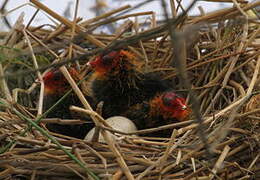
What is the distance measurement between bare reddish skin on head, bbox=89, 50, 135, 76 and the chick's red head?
0.69 feet

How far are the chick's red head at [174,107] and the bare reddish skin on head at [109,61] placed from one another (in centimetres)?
21

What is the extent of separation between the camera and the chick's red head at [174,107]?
1.46 m

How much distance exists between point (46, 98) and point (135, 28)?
0.70 meters

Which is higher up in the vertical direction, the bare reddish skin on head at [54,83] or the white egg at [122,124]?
the bare reddish skin on head at [54,83]

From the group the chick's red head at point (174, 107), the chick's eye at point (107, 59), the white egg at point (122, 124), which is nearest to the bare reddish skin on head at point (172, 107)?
the chick's red head at point (174, 107)

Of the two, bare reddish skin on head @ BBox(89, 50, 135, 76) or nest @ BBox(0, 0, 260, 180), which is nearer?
nest @ BBox(0, 0, 260, 180)

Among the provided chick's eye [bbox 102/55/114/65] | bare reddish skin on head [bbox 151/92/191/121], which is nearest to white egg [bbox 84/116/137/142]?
bare reddish skin on head [bbox 151/92/191/121]

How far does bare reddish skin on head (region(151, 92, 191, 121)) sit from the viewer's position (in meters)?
1.46

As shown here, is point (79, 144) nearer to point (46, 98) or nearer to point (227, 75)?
point (46, 98)

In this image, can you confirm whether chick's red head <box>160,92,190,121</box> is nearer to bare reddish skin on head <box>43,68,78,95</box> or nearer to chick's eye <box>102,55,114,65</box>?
chick's eye <box>102,55,114,65</box>

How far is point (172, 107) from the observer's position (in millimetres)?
1473

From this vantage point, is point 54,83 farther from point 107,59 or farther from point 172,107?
point 172,107

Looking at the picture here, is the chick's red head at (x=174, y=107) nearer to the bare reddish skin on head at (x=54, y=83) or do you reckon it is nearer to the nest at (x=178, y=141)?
the nest at (x=178, y=141)

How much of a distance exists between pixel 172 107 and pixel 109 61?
27 centimetres
